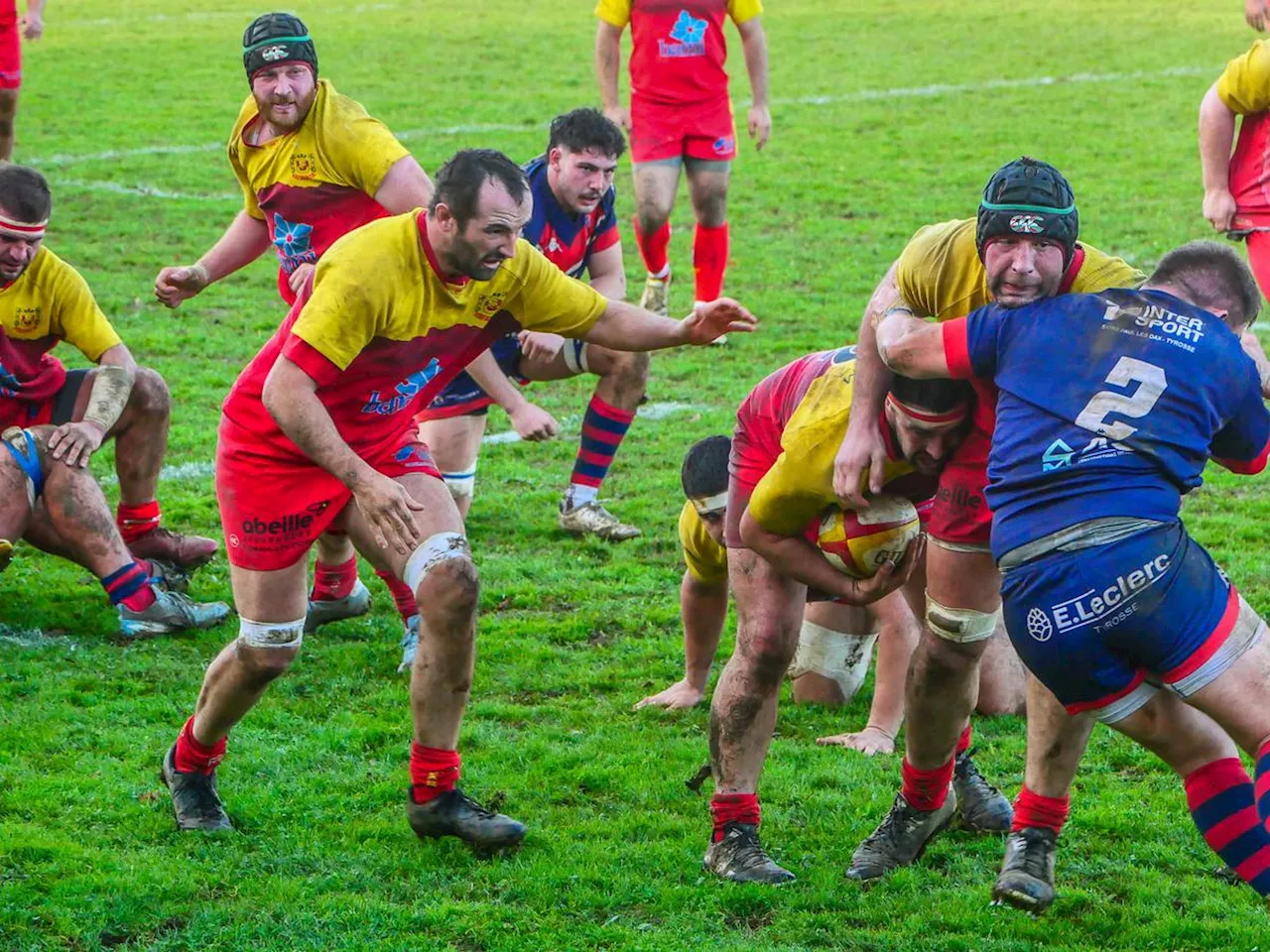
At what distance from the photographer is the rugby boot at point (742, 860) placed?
479 cm

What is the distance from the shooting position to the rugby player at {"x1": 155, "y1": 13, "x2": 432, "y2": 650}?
21.8 feet

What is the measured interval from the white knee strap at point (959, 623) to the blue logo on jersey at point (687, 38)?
24.2 feet

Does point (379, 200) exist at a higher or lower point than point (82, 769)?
higher

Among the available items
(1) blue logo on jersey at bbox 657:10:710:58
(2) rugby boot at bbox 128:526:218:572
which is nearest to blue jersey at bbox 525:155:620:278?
(2) rugby boot at bbox 128:526:218:572

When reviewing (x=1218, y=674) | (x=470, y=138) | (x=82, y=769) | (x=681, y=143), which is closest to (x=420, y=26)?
(x=470, y=138)

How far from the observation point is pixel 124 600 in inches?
265

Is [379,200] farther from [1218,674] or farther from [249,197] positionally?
[1218,674]

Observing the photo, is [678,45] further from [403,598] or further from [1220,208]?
[403,598]

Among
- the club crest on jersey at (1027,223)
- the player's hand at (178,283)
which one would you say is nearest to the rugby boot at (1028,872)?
the club crest on jersey at (1027,223)

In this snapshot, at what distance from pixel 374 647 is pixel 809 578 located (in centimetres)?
242

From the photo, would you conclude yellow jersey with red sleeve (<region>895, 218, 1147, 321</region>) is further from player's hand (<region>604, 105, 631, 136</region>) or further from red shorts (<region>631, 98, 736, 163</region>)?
player's hand (<region>604, 105, 631, 136</region>)

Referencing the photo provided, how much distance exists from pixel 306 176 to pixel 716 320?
243cm

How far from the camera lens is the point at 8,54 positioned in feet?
40.0

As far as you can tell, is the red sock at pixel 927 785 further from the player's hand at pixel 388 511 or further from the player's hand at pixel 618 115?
the player's hand at pixel 618 115
